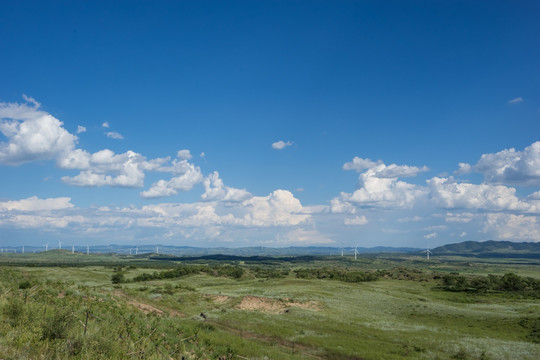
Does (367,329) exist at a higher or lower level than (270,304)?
higher

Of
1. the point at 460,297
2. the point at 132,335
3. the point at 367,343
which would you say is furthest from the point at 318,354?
the point at 460,297

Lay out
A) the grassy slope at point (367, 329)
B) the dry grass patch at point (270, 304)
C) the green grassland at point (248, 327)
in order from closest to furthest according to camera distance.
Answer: the green grassland at point (248, 327) < the grassy slope at point (367, 329) < the dry grass patch at point (270, 304)

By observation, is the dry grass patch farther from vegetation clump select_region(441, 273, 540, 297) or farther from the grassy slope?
vegetation clump select_region(441, 273, 540, 297)

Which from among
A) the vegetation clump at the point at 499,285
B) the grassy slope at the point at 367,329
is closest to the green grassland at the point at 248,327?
the grassy slope at the point at 367,329

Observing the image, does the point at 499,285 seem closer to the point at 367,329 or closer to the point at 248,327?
the point at 367,329

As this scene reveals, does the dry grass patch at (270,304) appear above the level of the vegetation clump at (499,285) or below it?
above

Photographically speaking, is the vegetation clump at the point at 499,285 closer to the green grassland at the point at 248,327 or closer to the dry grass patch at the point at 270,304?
the green grassland at the point at 248,327

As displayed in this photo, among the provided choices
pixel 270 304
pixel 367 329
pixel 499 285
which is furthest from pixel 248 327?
pixel 499 285

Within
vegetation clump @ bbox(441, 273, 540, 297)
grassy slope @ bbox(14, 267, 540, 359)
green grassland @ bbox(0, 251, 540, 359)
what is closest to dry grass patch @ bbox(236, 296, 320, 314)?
green grassland @ bbox(0, 251, 540, 359)

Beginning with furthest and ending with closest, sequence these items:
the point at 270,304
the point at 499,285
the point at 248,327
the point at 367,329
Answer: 1. the point at 499,285
2. the point at 270,304
3. the point at 367,329
4. the point at 248,327

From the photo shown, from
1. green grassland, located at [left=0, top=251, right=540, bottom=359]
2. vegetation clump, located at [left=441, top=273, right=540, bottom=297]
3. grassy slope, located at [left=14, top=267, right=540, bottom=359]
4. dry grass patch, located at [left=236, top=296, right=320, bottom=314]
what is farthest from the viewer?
vegetation clump, located at [left=441, top=273, right=540, bottom=297]

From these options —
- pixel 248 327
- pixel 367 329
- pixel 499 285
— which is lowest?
pixel 499 285

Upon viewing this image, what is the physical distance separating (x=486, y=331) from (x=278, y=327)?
2843 cm

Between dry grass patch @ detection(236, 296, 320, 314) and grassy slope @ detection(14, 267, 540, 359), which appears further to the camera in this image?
dry grass patch @ detection(236, 296, 320, 314)
